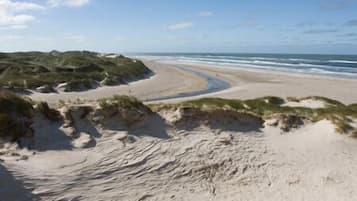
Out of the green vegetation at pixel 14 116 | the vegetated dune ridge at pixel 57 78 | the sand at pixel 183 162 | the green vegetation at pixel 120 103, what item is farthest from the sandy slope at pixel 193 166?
the vegetated dune ridge at pixel 57 78

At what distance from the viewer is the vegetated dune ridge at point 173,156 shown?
7199 mm

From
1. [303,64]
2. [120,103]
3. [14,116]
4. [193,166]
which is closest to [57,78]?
[120,103]

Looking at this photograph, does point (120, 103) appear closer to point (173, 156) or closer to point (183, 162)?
point (173, 156)

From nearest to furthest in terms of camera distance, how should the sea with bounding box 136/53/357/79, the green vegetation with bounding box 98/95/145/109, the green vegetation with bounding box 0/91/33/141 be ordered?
1. the green vegetation with bounding box 0/91/33/141
2. the green vegetation with bounding box 98/95/145/109
3. the sea with bounding box 136/53/357/79

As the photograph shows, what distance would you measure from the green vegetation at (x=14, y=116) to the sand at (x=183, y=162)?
328 mm

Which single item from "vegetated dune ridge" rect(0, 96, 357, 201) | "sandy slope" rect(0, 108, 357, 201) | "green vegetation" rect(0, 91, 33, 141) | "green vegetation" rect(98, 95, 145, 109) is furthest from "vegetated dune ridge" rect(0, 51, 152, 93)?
"sandy slope" rect(0, 108, 357, 201)

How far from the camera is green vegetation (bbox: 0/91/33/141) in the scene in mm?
7696

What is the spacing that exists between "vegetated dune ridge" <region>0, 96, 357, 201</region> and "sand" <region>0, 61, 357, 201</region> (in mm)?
20

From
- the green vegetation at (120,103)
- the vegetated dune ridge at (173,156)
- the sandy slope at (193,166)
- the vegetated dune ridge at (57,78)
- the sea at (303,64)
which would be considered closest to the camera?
the sandy slope at (193,166)

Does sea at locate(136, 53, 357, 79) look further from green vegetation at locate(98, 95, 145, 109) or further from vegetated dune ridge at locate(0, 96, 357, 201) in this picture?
green vegetation at locate(98, 95, 145, 109)

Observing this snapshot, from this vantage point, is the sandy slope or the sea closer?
A: the sandy slope

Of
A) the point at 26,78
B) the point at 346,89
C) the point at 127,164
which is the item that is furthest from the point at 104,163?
the point at 346,89

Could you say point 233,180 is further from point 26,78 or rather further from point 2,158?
point 26,78

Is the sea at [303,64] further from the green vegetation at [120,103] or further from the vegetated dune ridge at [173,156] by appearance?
the green vegetation at [120,103]
